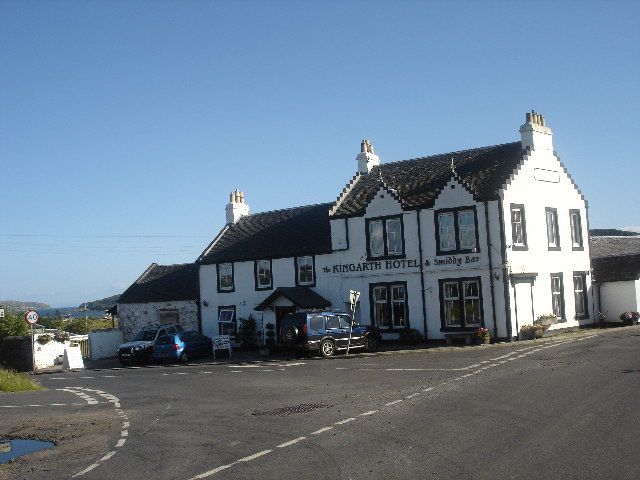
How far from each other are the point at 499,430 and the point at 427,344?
781 inches

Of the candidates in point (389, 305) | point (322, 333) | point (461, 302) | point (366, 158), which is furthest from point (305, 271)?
point (461, 302)

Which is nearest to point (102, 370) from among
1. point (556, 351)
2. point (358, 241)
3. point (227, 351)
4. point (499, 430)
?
point (227, 351)

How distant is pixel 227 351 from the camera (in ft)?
120

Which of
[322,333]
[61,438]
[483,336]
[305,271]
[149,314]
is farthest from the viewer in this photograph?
[149,314]

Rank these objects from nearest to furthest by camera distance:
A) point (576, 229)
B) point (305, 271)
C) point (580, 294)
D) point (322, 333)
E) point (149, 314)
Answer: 1. point (322, 333)
2. point (580, 294)
3. point (576, 229)
4. point (305, 271)
5. point (149, 314)

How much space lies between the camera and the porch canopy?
110ft

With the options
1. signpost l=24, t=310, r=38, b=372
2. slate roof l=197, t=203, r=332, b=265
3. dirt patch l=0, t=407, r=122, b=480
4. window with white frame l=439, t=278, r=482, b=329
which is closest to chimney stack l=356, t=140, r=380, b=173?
slate roof l=197, t=203, r=332, b=265

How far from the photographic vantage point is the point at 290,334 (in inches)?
1119

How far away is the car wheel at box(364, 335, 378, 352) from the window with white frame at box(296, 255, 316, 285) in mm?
6760

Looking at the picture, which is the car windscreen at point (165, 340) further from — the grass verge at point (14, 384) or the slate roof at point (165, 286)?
the grass verge at point (14, 384)

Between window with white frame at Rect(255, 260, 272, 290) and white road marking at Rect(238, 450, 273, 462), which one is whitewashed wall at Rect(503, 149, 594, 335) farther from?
white road marking at Rect(238, 450, 273, 462)

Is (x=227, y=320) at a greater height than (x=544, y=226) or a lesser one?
lesser

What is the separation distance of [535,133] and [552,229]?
463cm

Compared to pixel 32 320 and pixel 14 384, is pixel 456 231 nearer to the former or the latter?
pixel 14 384
